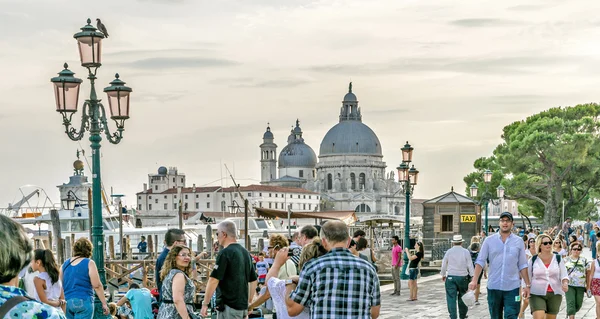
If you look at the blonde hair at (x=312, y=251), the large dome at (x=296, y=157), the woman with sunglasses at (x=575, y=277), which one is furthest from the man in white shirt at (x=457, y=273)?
the large dome at (x=296, y=157)

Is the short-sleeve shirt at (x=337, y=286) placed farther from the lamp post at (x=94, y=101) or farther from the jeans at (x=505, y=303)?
the lamp post at (x=94, y=101)

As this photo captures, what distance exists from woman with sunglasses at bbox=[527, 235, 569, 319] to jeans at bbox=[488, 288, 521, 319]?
0.77 meters

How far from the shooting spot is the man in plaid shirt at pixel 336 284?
245 inches

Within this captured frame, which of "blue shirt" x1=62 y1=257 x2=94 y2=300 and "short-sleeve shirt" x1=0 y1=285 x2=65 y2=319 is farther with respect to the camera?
"blue shirt" x1=62 y1=257 x2=94 y2=300

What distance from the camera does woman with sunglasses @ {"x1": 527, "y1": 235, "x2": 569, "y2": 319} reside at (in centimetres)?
1116

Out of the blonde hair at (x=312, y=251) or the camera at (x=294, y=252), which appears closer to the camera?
the blonde hair at (x=312, y=251)

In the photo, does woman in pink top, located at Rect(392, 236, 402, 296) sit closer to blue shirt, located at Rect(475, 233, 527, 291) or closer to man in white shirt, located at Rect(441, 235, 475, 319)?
man in white shirt, located at Rect(441, 235, 475, 319)

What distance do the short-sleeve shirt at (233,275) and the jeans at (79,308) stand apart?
1.26 metres

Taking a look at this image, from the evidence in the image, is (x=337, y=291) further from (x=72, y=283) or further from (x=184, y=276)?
(x=72, y=283)

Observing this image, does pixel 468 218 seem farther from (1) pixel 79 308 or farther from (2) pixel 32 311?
(2) pixel 32 311

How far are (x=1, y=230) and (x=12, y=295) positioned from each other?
0.21 m

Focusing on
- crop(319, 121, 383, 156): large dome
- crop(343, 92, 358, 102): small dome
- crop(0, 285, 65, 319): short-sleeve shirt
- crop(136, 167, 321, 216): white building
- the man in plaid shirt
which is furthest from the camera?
crop(343, 92, 358, 102): small dome

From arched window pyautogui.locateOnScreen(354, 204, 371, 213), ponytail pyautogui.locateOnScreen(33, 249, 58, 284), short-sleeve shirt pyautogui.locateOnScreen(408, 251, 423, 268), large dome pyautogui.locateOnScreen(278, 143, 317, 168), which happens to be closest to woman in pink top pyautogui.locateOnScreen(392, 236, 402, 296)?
short-sleeve shirt pyautogui.locateOnScreen(408, 251, 423, 268)

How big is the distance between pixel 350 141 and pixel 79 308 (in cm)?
16519
